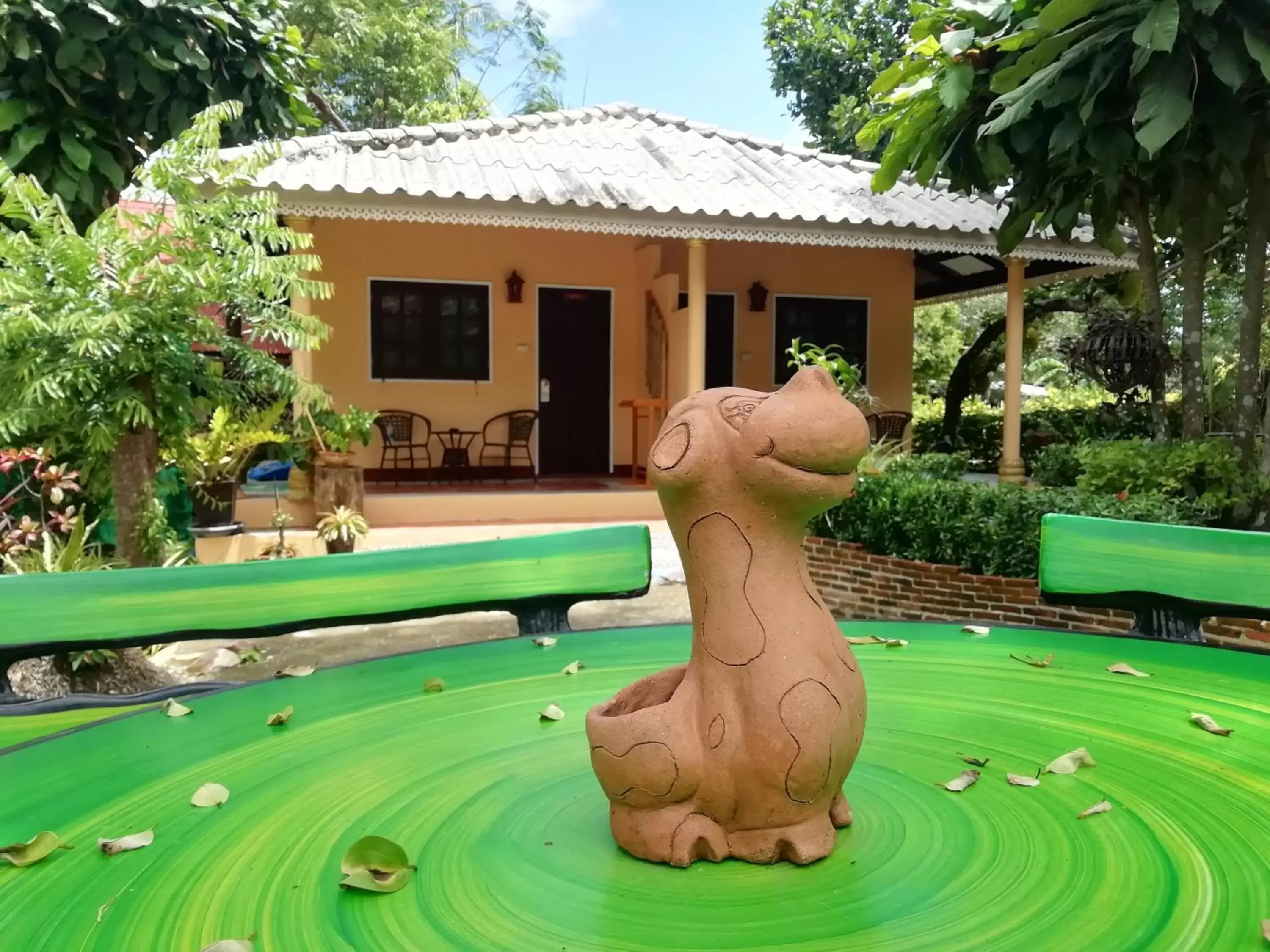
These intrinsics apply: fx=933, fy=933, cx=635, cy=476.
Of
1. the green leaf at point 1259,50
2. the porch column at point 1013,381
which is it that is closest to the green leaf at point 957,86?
the green leaf at point 1259,50

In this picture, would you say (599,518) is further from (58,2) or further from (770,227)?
(58,2)

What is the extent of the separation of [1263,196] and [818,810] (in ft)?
21.1

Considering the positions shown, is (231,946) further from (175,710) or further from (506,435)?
(506,435)

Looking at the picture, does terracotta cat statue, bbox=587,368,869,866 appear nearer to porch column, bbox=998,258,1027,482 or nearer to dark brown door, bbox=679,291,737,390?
porch column, bbox=998,258,1027,482

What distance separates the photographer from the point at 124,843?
147 centimetres

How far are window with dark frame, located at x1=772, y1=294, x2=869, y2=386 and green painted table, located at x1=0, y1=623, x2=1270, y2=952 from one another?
9.80 meters

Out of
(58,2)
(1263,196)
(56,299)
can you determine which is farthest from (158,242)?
(1263,196)

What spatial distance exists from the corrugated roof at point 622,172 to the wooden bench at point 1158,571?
19.3ft

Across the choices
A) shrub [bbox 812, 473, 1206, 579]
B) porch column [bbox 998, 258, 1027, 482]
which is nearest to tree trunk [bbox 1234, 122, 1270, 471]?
shrub [bbox 812, 473, 1206, 579]

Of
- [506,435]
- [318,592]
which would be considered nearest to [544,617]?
[318,592]

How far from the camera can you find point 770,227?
862 centimetres

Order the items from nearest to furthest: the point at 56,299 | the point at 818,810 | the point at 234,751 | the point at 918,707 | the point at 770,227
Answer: the point at 818,810 < the point at 234,751 < the point at 918,707 < the point at 56,299 < the point at 770,227

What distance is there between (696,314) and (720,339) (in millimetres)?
2655

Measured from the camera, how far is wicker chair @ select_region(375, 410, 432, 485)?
10516mm
